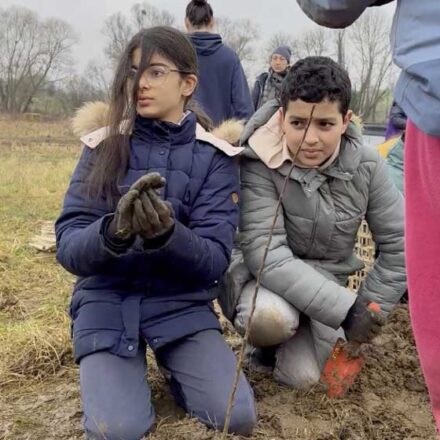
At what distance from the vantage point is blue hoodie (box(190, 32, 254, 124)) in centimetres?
421

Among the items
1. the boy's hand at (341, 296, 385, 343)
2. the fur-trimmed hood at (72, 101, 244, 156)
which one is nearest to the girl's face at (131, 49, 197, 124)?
the fur-trimmed hood at (72, 101, 244, 156)

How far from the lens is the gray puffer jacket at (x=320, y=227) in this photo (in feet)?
7.88

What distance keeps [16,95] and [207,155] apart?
38.9 meters

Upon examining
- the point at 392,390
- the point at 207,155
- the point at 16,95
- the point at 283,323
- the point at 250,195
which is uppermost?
the point at 207,155

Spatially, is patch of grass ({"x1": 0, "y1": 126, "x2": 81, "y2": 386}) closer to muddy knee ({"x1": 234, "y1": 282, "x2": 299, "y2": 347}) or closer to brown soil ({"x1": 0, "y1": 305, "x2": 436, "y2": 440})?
brown soil ({"x1": 0, "y1": 305, "x2": 436, "y2": 440})

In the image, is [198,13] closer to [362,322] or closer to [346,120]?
[346,120]

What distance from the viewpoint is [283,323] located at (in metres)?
2.43

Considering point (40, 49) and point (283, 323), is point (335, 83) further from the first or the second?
point (40, 49)

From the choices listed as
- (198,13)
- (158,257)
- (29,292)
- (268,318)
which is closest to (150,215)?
(158,257)

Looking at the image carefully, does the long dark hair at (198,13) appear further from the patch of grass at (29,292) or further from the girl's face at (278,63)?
the girl's face at (278,63)

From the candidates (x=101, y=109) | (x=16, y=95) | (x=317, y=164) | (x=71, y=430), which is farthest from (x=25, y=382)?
(x=16, y=95)

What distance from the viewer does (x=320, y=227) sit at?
248 centimetres

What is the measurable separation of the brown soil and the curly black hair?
39.5 inches

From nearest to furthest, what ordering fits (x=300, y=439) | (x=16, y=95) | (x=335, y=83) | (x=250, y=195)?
1. (x=300, y=439)
2. (x=335, y=83)
3. (x=250, y=195)
4. (x=16, y=95)
